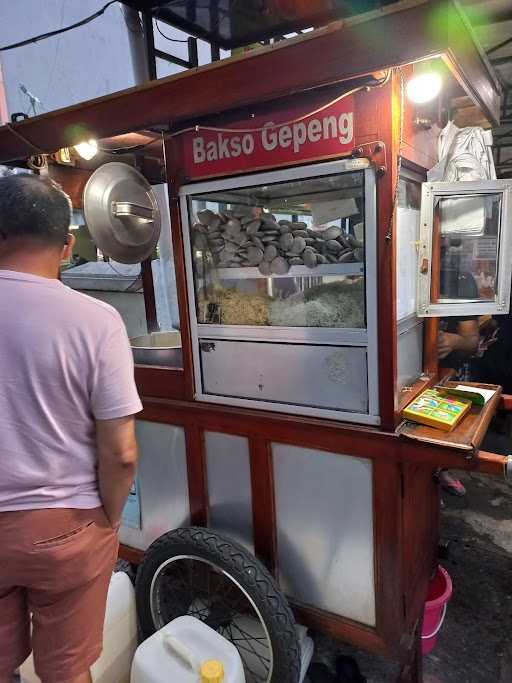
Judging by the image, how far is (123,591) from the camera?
7.43 ft

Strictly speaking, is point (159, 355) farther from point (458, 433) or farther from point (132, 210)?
point (458, 433)

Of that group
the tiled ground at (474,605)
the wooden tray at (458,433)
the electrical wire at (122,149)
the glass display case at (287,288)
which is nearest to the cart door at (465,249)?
the glass display case at (287,288)

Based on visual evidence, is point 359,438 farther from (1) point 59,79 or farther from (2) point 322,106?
(1) point 59,79

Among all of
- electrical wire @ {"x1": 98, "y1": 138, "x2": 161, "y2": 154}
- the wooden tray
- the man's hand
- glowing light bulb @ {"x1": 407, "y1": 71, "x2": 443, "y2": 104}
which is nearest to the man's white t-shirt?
the wooden tray

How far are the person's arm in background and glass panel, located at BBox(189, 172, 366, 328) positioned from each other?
859mm

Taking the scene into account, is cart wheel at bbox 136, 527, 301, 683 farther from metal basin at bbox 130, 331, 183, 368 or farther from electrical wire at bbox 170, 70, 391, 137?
electrical wire at bbox 170, 70, 391, 137

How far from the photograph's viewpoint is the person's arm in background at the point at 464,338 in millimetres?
2512

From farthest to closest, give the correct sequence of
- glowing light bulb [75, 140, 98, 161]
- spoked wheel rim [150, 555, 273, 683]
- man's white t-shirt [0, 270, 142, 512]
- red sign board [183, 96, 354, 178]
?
glowing light bulb [75, 140, 98, 161]
spoked wheel rim [150, 555, 273, 683]
red sign board [183, 96, 354, 178]
man's white t-shirt [0, 270, 142, 512]

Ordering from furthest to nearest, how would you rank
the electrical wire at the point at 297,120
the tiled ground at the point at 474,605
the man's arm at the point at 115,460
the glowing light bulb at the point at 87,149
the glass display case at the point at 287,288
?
the glowing light bulb at the point at 87,149 → the tiled ground at the point at 474,605 → the glass display case at the point at 287,288 → the electrical wire at the point at 297,120 → the man's arm at the point at 115,460

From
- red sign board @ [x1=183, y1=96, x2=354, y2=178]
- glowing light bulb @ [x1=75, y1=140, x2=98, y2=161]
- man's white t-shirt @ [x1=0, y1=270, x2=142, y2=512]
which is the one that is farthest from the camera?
glowing light bulb @ [x1=75, y1=140, x2=98, y2=161]

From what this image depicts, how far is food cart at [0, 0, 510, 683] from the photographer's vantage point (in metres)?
1.68

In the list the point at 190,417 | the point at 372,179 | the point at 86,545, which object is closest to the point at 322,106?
the point at 372,179

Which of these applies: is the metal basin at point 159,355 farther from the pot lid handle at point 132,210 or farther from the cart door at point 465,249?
the cart door at point 465,249

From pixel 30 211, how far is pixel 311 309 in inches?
45.3
